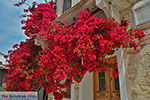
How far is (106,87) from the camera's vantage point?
3.69 metres

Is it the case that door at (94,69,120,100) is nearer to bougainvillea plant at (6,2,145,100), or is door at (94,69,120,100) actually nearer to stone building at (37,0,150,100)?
stone building at (37,0,150,100)

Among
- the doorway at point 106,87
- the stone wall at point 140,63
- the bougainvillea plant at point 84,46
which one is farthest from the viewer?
the doorway at point 106,87

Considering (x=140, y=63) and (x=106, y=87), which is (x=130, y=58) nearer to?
(x=140, y=63)

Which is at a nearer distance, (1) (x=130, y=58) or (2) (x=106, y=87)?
(1) (x=130, y=58)

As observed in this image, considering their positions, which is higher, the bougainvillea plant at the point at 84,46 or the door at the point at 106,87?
the bougainvillea plant at the point at 84,46

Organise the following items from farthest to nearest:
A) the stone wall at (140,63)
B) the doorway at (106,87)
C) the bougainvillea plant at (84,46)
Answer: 1. the doorway at (106,87)
2. the stone wall at (140,63)
3. the bougainvillea plant at (84,46)

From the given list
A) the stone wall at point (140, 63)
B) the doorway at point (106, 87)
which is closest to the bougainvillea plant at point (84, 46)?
the stone wall at point (140, 63)

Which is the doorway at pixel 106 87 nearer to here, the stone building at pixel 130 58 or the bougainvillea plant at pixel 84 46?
the stone building at pixel 130 58

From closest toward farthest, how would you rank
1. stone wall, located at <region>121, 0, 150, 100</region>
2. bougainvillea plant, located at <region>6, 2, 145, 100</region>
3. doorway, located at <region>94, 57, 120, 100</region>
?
bougainvillea plant, located at <region>6, 2, 145, 100</region>, stone wall, located at <region>121, 0, 150, 100</region>, doorway, located at <region>94, 57, 120, 100</region>

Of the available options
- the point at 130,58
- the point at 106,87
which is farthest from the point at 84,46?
the point at 106,87

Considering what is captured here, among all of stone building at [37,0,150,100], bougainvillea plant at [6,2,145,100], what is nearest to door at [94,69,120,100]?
stone building at [37,0,150,100]

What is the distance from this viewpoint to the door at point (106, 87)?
3.45 metres

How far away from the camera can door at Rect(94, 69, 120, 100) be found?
3.45m

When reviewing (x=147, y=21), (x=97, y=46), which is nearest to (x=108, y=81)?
(x=97, y=46)
